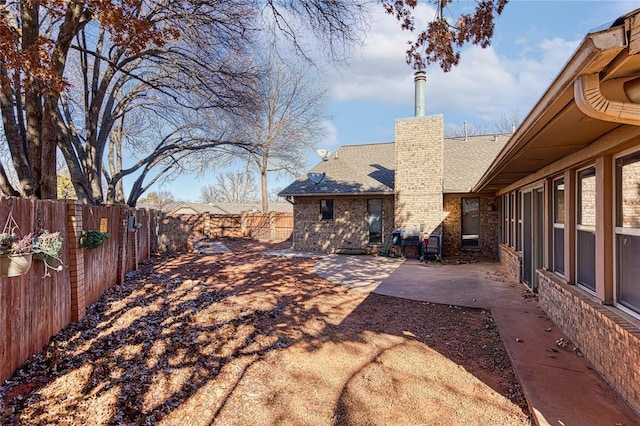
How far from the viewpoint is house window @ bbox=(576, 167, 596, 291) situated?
3.98m

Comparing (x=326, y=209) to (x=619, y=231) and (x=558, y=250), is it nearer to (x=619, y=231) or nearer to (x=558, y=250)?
(x=558, y=250)

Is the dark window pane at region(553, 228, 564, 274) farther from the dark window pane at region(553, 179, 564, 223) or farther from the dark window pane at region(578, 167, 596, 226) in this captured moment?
the dark window pane at region(578, 167, 596, 226)

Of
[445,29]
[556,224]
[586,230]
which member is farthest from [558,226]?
[445,29]

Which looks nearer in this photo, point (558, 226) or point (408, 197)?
point (558, 226)

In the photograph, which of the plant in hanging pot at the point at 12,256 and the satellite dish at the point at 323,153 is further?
the satellite dish at the point at 323,153

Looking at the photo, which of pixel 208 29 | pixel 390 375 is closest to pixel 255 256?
pixel 208 29

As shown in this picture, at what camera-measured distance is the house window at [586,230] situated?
13.1 ft

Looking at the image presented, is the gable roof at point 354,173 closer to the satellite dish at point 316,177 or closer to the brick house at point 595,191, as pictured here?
the satellite dish at point 316,177

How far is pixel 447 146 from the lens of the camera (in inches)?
587

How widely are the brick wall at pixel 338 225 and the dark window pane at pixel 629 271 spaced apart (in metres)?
9.72

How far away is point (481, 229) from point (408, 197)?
261 cm

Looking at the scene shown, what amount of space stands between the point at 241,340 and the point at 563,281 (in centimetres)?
425

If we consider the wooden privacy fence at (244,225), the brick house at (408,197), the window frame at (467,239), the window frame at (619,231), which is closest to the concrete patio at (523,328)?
the window frame at (619,231)

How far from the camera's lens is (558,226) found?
5305 mm
